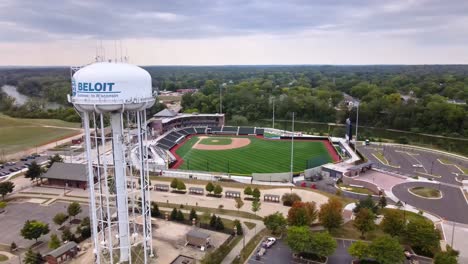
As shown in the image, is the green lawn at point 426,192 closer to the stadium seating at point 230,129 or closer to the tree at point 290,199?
the tree at point 290,199

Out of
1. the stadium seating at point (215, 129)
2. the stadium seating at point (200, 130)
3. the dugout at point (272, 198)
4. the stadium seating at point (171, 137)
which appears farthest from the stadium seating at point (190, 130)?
the dugout at point (272, 198)

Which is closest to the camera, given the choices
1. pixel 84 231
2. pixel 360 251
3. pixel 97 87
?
pixel 97 87

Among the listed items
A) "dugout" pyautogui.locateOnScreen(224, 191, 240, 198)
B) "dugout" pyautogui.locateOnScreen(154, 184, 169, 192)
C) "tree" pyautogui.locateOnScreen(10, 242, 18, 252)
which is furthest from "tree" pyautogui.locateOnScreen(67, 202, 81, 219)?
"dugout" pyautogui.locateOnScreen(224, 191, 240, 198)

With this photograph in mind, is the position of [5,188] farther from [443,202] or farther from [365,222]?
[443,202]

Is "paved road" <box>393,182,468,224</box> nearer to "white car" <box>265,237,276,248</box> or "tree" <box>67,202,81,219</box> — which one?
"white car" <box>265,237,276,248</box>

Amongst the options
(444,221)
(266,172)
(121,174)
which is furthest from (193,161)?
(444,221)

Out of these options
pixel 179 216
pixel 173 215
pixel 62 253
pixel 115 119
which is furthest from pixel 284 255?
pixel 62 253

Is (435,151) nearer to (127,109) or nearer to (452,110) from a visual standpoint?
(452,110)
